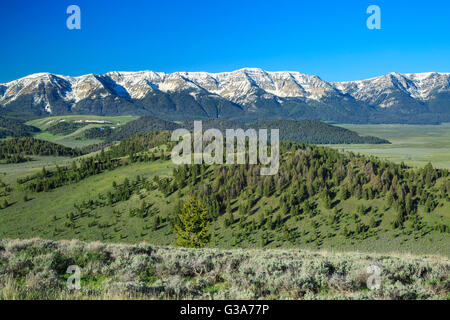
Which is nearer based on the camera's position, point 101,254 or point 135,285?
point 135,285

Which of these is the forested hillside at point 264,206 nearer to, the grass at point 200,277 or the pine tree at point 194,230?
the pine tree at point 194,230

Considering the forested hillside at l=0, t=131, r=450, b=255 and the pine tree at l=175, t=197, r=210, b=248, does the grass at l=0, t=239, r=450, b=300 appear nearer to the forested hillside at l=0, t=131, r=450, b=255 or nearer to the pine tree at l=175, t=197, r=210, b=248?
the pine tree at l=175, t=197, r=210, b=248

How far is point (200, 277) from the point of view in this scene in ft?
48.8

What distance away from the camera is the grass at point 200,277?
1149 centimetres

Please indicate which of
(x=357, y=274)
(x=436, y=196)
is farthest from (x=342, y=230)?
(x=357, y=274)

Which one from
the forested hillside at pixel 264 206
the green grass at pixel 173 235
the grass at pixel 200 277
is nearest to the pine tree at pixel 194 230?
the forested hillside at pixel 264 206

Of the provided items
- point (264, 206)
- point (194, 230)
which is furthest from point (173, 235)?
point (194, 230)

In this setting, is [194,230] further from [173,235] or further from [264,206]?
[264,206]

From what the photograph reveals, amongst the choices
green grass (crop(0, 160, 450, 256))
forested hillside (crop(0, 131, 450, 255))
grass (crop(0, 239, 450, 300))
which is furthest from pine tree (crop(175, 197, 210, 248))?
grass (crop(0, 239, 450, 300))

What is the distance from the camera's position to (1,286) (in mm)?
11688

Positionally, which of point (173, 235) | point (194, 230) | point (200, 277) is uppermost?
point (200, 277)
